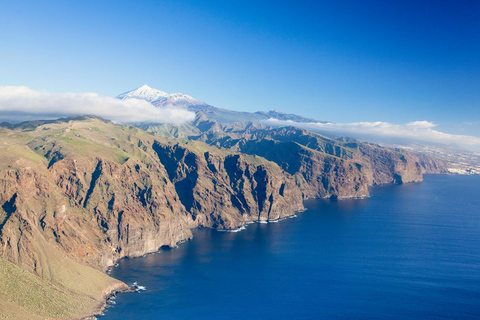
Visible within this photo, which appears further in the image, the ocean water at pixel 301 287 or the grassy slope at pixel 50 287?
the ocean water at pixel 301 287

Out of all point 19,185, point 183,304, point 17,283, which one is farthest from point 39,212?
point 183,304

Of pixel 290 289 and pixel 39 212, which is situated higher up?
pixel 39 212

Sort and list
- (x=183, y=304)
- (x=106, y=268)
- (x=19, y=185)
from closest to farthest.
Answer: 1. (x=183, y=304)
2. (x=19, y=185)
3. (x=106, y=268)

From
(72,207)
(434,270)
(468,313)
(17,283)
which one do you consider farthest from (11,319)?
(434,270)

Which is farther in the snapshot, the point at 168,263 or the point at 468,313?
the point at 168,263

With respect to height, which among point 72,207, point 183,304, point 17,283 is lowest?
point 183,304

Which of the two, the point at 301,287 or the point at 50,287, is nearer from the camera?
the point at 50,287

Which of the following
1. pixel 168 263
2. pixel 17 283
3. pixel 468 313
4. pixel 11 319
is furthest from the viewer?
pixel 168 263

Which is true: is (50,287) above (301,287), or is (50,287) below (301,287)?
above

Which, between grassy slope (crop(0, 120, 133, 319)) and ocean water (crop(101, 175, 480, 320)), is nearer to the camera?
grassy slope (crop(0, 120, 133, 319))

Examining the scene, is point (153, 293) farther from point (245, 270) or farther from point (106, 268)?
point (245, 270)
